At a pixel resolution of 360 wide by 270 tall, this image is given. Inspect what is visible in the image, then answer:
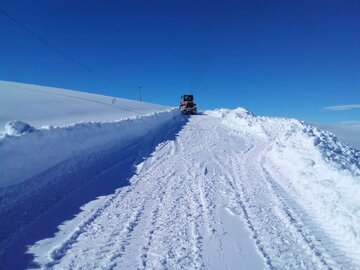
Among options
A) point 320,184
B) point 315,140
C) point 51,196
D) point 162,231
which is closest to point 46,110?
point 51,196

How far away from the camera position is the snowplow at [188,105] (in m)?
36.7

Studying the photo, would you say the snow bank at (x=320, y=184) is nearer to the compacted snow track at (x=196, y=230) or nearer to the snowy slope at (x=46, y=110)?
the compacted snow track at (x=196, y=230)

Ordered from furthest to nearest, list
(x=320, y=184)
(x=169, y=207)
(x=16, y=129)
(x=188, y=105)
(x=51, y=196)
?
(x=188, y=105) < (x=16, y=129) < (x=320, y=184) < (x=51, y=196) < (x=169, y=207)

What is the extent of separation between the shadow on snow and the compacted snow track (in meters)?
0.24

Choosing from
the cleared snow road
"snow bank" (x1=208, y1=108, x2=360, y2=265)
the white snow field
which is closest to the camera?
the cleared snow road

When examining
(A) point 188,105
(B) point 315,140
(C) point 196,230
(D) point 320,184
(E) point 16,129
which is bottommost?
(C) point 196,230

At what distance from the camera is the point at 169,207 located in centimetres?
636

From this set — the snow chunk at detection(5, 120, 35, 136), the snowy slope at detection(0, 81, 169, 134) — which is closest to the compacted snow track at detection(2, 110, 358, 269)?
the snow chunk at detection(5, 120, 35, 136)

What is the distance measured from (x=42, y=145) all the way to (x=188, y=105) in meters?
29.0

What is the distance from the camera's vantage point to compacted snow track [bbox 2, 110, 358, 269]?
4.45 meters

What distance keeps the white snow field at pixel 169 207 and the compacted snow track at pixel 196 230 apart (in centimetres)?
2

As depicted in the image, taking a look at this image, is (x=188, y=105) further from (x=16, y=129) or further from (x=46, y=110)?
(x=16, y=129)

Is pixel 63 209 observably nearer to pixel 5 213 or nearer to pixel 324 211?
pixel 5 213

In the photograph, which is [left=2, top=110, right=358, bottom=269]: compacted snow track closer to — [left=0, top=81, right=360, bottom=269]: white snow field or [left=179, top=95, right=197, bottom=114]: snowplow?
[left=0, top=81, right=360, bottom=269]: white snow field
